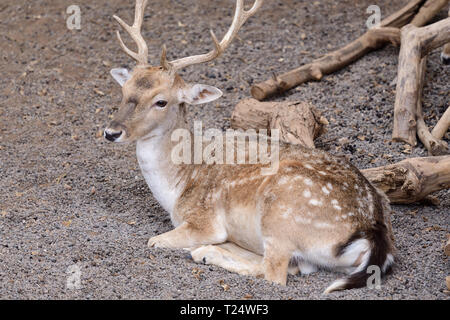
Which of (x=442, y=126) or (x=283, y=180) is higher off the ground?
(x=283, y=180)

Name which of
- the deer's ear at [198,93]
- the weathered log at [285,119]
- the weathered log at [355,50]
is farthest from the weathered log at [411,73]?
the deer's ear at [198,93]

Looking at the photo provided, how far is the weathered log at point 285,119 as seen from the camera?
6.69 meters

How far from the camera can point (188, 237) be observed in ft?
18.1

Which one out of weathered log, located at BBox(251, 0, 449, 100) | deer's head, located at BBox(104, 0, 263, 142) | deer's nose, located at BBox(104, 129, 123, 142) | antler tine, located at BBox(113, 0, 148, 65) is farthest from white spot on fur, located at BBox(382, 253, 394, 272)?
weathered log, located at BBox(251, 0, 449, 100)

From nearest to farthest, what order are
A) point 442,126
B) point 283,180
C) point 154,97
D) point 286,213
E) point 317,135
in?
point 286,213 < point 283,180 < point 154,97 < point 442,126 < point 317,135

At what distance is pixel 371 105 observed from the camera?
780cm

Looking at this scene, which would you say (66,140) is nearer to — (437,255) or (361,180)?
(361,180)

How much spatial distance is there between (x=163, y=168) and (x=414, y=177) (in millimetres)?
2134

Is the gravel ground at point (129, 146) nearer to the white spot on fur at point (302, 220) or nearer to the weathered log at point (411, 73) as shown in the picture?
the weathered log at point (411, 73)

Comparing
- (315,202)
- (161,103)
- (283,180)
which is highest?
(161,103)

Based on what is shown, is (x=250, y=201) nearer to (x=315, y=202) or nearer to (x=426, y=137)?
(x=315, y=202)

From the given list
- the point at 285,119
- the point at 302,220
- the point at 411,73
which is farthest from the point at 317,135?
the point at 302,220

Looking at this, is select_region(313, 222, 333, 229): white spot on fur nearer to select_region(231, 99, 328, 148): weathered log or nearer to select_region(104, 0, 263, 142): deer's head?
select_region(104, 0, 263, 142): deer's head

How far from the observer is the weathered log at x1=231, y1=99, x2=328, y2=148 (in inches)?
Answer: 263
